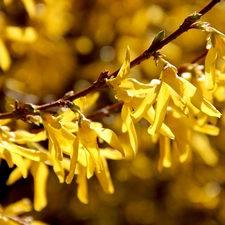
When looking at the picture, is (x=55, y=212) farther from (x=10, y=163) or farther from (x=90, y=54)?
(x=10, y=163)

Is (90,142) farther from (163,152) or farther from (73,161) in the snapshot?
(163,152)

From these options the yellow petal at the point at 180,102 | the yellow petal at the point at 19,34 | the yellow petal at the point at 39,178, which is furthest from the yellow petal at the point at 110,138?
the yellow petal at the point at 19,34

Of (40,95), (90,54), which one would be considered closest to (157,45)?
(40,95)

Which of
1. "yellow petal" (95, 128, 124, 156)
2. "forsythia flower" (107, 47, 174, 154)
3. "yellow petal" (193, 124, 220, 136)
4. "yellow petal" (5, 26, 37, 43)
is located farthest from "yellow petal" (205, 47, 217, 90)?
"yellow petal" (5, 26, 37, 43)

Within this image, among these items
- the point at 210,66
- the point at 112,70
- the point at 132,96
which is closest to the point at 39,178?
the point at 132,96

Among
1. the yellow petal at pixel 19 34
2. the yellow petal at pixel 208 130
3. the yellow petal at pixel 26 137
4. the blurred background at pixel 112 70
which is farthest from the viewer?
the blurred background at pixel 112 70

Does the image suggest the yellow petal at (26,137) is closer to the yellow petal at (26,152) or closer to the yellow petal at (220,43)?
the yellow petal at (26,152)
